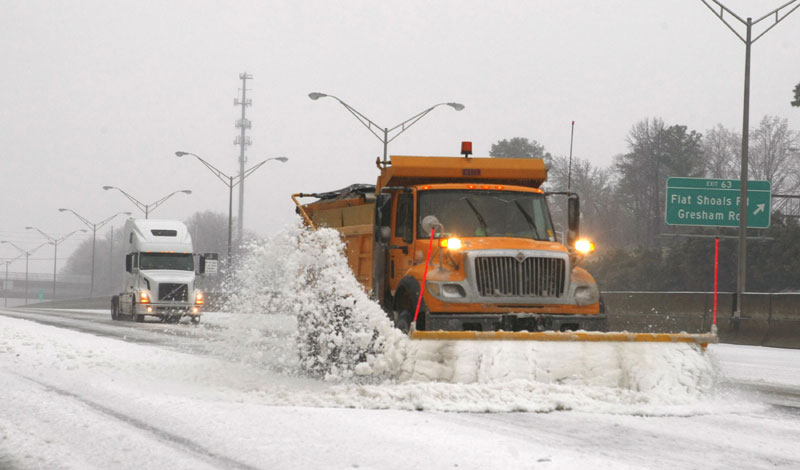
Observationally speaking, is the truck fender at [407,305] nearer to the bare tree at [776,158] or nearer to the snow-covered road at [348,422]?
the snow-covered road at [348,422]

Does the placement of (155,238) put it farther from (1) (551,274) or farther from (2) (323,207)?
(1) (551,274)

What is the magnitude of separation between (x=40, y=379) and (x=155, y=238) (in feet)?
77.5

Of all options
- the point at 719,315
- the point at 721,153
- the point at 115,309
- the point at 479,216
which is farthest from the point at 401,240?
the point at 721,153

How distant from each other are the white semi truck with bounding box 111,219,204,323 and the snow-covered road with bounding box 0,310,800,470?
21020 millimetres

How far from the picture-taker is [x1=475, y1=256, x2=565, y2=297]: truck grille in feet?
35.4

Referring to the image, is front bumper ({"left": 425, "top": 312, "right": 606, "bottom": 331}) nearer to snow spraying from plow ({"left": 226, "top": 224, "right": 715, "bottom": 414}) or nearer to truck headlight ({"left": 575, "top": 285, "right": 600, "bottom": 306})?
truck headlight ({"left": 575, "top": 285, "right": 600, "bottom": 306})

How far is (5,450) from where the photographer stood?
6914 mm

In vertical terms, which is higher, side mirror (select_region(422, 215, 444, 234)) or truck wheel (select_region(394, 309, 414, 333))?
side mirror (select_region(422, 215, 444, 234))

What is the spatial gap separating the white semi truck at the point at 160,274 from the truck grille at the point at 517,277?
24.4m

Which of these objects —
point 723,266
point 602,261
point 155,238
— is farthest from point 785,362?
point 602,261

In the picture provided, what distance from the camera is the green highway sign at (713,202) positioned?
93.2 ft

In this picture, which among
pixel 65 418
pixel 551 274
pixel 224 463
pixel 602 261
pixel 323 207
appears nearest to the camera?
pixel 224 463

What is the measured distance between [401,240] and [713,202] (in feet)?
62.9

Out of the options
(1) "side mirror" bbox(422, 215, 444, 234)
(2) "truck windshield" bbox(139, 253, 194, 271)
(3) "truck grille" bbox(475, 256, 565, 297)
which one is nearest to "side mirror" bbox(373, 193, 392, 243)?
(1) "side mirror" bbox(422, 215, 444, 234)
